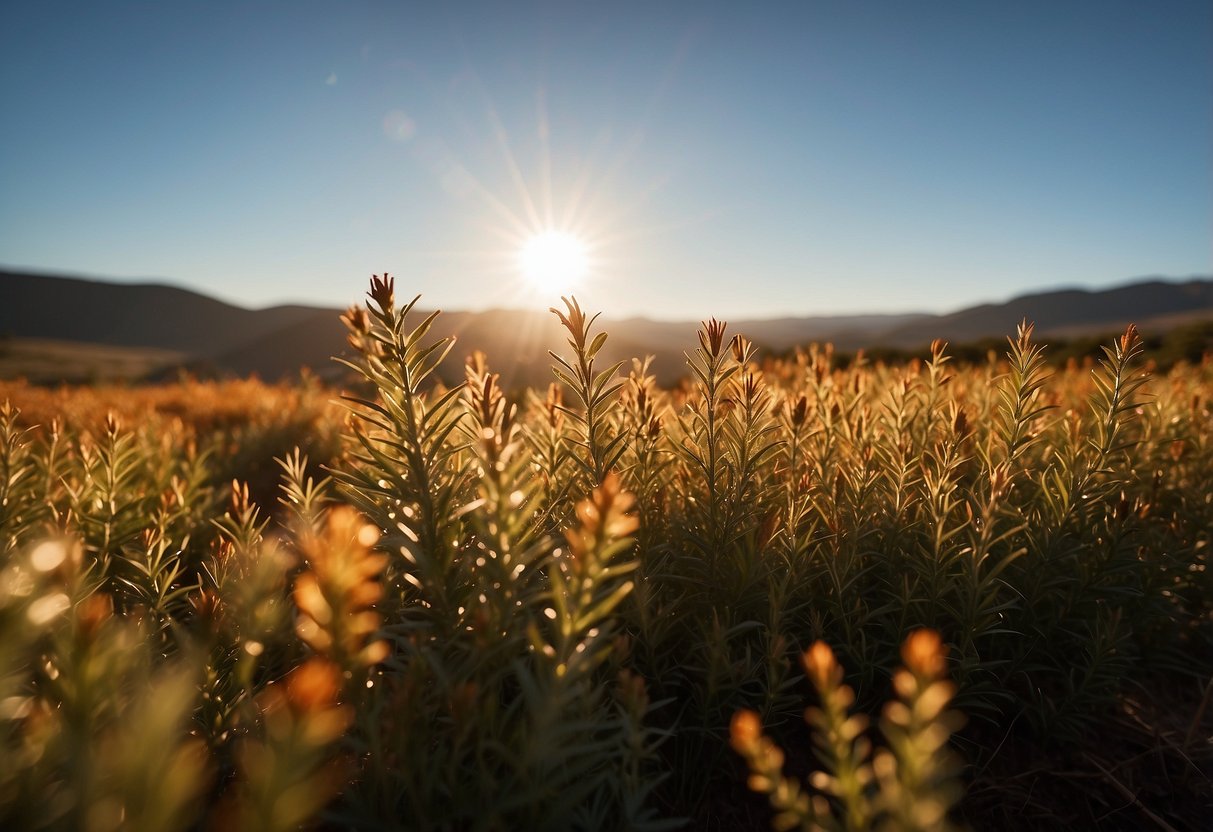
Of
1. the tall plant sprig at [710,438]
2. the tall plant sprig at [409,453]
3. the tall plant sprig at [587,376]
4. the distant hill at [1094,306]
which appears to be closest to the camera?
the tall plant sprig at [409,453]

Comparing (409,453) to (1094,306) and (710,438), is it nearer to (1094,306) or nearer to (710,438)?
(710,438)

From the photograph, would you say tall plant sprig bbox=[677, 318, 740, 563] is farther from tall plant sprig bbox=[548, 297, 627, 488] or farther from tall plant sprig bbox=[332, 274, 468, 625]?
tall plant sprig bbox=[332, 274, 468, 625]

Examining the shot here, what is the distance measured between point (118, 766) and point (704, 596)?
1.42m

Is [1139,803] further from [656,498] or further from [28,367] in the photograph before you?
[28,367]

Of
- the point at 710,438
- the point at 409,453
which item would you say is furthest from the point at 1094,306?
the point at 409,453

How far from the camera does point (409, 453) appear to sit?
131 cm

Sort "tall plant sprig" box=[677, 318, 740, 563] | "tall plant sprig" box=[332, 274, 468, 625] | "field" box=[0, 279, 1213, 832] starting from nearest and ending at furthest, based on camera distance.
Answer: "field" box=[0, 279, 1213, 832], "tall plant sprig" box=[332, 274, 468, 625], "tall plant sprig" box=[677, 318, 740, 563]

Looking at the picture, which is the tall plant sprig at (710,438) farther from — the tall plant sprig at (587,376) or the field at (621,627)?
the tall plant sprig at (587,376)

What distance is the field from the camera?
2.44 ft

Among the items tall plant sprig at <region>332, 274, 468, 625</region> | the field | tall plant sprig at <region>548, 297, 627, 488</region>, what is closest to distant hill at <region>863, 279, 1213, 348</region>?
the field

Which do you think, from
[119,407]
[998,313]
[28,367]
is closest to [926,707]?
[119,407]

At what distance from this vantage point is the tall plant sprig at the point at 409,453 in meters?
1.23

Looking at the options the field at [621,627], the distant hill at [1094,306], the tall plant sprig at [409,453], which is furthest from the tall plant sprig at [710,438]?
the distant hill at [1094,306]

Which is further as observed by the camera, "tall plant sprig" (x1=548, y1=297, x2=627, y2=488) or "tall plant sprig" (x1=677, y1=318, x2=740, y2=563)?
"tall plant sprig" (x1=677, y1=318, x2=740, y2=563)
